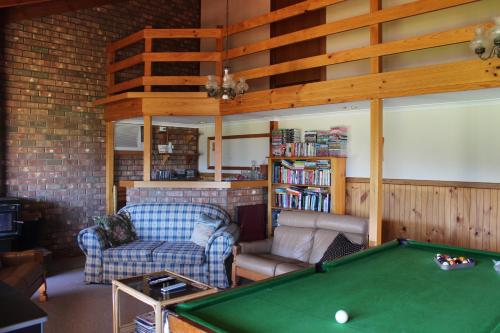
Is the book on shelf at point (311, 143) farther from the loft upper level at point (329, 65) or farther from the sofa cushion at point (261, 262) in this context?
the sofa cushion at point (261, 262)

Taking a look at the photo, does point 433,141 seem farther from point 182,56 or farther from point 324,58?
point 182,56

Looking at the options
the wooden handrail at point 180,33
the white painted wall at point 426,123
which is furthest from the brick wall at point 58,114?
the white painted wall at point 426,123

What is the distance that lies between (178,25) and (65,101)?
280 cm

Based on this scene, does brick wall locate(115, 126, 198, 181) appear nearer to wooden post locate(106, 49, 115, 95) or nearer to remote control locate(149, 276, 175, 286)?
wooden post locate(106, 49, 115, 95)

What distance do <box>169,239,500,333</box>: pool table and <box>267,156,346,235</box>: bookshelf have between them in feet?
9.86

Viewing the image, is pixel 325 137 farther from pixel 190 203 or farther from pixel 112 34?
pixel 112 34

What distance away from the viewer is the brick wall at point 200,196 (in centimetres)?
585

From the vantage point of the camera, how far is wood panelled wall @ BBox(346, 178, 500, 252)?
4742 millimetres

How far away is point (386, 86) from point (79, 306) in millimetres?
3964

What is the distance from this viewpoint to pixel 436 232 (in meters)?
5.12

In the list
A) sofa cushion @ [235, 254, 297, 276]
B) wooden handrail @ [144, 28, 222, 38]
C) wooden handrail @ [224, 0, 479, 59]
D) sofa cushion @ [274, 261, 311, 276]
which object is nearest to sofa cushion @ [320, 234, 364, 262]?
sofa cushion @ [274, 261, 311, 276]

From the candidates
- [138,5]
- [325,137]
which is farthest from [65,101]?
[325,137]

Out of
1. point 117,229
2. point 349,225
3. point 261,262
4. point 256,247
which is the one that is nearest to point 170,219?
point 117,229

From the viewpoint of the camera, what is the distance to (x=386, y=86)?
4348 millimetres
